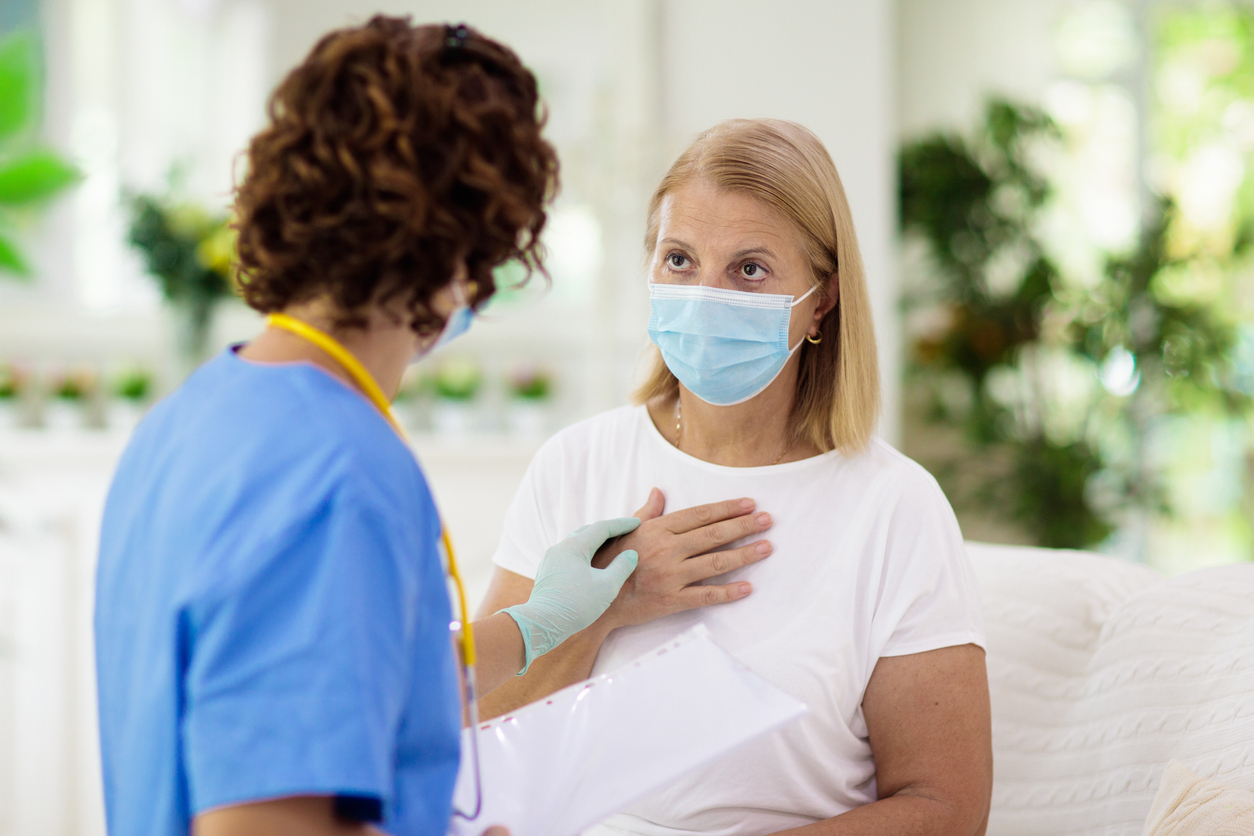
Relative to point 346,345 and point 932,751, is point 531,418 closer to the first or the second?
point 932,751

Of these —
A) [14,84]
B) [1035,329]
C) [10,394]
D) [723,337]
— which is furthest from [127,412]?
[1035,329]

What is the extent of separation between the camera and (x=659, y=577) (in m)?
1.20

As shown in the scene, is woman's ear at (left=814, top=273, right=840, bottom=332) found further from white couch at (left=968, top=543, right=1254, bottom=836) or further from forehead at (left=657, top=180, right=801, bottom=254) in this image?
white couch at (left=968, top=543, right=1254, bottom=836)

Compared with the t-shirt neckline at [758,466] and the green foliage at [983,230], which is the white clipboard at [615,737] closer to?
the t-shirt neckline at [758,466]

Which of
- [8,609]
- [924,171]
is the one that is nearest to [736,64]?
[924,171]

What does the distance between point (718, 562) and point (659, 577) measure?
74 millimetres

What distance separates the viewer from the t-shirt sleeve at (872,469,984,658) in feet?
3.72

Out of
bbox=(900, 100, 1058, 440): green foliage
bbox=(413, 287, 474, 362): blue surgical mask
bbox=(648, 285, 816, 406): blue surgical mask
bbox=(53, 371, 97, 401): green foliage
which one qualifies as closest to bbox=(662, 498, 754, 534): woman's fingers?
bbox=(648, 285, 816, 406): blue surgical mask

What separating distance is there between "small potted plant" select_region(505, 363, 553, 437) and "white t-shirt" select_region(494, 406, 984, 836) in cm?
185

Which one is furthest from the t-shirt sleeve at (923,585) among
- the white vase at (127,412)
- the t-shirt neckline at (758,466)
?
the white vase at (127,412)

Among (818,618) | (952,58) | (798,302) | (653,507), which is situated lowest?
(818,618)

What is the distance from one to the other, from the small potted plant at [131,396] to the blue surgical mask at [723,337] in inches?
94.4

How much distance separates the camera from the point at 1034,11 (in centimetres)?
451

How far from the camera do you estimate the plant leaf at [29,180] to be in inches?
Result: 52.6
